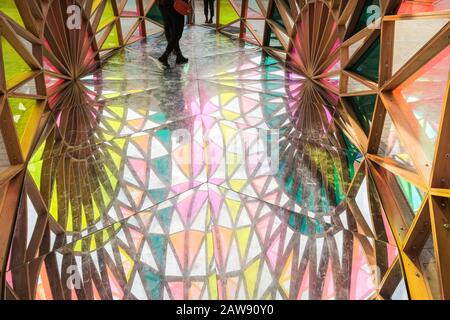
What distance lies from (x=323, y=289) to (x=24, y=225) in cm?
459

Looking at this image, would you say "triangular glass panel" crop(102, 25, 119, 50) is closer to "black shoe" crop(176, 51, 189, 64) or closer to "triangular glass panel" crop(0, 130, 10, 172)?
"black shoe" crop(176, 51, 189, 64)

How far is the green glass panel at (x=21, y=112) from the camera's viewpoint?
8.45m

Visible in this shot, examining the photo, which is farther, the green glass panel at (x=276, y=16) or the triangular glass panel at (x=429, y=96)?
the green glass panel at (x=276, y=16)

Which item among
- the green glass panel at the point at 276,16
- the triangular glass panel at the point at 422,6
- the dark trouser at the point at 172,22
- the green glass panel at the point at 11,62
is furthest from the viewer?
the green glass panel at the point at 276,16

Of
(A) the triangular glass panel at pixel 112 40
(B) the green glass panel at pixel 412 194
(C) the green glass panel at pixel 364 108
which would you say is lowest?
(B) the green glass panel at pixel 412 194

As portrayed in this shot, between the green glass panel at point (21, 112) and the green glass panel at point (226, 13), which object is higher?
the green glass panel at point (226, 13)

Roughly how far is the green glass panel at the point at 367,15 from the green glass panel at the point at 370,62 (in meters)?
0.55

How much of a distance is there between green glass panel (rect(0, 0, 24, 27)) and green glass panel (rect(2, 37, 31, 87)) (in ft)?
2.30

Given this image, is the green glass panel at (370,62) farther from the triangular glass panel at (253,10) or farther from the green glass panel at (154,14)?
the green glass panel at (154,14)

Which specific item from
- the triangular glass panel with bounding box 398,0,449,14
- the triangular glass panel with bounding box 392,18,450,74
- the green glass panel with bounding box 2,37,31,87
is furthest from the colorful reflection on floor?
the triangular glass panel with bounding box 398,0,449,14

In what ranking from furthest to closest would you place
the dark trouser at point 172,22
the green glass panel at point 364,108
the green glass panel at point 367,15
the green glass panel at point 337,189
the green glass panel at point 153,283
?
the dark trouser at point 172,22 < the green glass panel at point 364,108 < the green glass panel at point 367,15 < the green glass panel at point 337,189 < the green glass panel at point 153,283

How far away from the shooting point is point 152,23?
18.6 meters

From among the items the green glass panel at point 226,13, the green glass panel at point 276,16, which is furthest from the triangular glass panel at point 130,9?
the green glass panel at point 276,16
